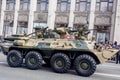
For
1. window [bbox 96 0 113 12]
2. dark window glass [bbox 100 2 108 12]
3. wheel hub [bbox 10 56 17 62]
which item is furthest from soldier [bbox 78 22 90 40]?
dark window glass [bbox 100 2 108 12]

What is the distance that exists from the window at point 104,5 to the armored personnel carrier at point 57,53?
19.0 m

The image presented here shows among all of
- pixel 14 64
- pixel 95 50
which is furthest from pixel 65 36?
pixel 14 64

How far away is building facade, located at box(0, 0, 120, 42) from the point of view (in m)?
32.2

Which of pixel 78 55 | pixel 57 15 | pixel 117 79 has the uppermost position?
pixel 57 15

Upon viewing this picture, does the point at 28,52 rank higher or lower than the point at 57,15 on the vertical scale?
lower

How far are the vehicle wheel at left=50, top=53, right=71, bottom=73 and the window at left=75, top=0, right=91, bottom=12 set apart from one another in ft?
68.6

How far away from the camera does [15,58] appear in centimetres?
1435

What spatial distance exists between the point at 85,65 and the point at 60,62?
44.8 inches

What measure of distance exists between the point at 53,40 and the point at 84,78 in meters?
2.45

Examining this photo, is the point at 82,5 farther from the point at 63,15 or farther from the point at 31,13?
the point at 31,13

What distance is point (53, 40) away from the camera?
13703mm

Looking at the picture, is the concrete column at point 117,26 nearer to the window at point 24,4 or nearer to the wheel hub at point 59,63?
the window at point 24,4

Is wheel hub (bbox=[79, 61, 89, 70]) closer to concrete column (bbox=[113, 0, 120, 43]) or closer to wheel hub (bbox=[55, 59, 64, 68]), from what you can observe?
wheel hub (bbox=[55, 59, 64, 68])

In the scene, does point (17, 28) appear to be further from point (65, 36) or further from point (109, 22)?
point (65, 36)
